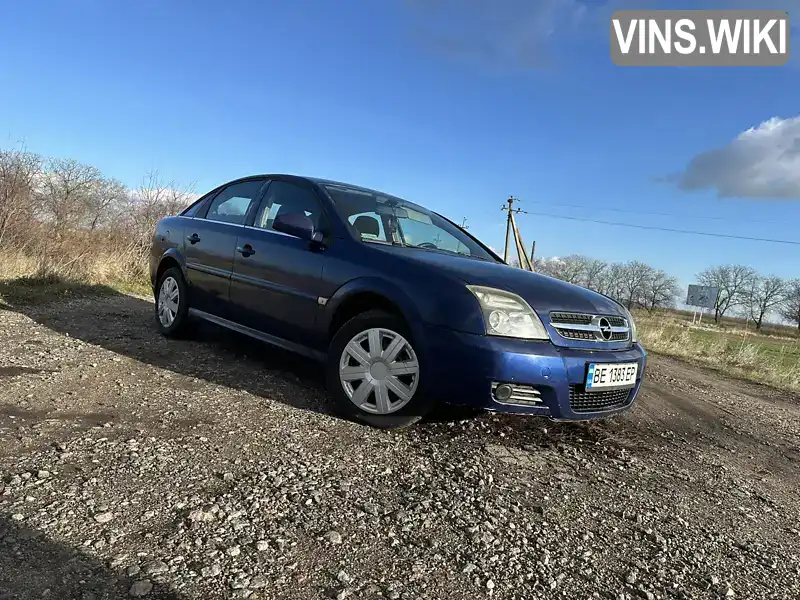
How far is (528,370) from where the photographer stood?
2.82 metres

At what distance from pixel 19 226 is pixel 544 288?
12150mm

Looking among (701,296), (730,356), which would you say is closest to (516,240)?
(730,356)

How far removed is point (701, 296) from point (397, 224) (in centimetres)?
8042

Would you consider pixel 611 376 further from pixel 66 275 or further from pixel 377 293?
→ pixel 66 275

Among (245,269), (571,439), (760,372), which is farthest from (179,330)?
(760,372)

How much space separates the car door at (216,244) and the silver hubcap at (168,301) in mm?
300

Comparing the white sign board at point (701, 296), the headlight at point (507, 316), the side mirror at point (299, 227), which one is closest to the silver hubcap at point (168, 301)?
the side mirror at point (299, 227)

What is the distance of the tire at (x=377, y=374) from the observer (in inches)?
119

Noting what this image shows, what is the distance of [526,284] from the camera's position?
3229mm

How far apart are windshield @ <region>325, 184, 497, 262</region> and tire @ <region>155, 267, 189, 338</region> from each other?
1.87m

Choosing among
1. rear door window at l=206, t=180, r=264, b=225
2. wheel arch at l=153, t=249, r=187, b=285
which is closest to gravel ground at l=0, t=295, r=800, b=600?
wheel arch at l=153, t=249, r=187, b=285

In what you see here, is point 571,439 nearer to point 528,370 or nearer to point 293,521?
point 528,370

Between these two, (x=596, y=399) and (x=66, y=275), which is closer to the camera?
(x=596, y=399)

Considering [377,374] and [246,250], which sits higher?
[246,250]
